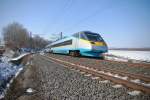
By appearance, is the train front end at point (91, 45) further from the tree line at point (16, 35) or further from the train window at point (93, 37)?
the tree line at point (16, 35)

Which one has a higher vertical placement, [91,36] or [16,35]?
[16,35]

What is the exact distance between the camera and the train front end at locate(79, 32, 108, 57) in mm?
14325

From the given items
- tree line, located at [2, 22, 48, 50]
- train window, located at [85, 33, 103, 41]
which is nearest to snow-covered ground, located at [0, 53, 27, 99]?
train window, located at [85, 33, 103, 41]

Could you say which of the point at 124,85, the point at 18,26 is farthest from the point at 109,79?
the point at 18,26

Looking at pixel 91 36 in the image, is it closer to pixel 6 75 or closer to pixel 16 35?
pixel 6 75

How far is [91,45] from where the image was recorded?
14.1 meters

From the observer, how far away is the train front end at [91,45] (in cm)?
1432

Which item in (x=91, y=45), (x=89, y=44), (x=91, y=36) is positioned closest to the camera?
(x=91, y=45)

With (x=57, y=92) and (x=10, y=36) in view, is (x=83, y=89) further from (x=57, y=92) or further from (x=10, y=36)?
(x=10, y=36)

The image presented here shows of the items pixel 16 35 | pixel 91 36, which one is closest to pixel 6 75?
pixel 91 36

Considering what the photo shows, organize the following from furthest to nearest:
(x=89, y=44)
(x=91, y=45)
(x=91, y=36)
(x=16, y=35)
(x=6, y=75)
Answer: (x=16, y=35), (x=91, y=36), (x=89, y=44), (x=91, y=45), (x=6, y=75)

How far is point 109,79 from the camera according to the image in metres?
5.64

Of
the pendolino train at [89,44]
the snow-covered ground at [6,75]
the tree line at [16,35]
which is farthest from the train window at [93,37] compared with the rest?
the tree line at [16,35]

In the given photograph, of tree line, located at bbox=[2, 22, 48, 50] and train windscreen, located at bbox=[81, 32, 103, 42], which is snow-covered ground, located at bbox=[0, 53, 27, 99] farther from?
tree line, located at bbox=[2, 22, 48, 50]
